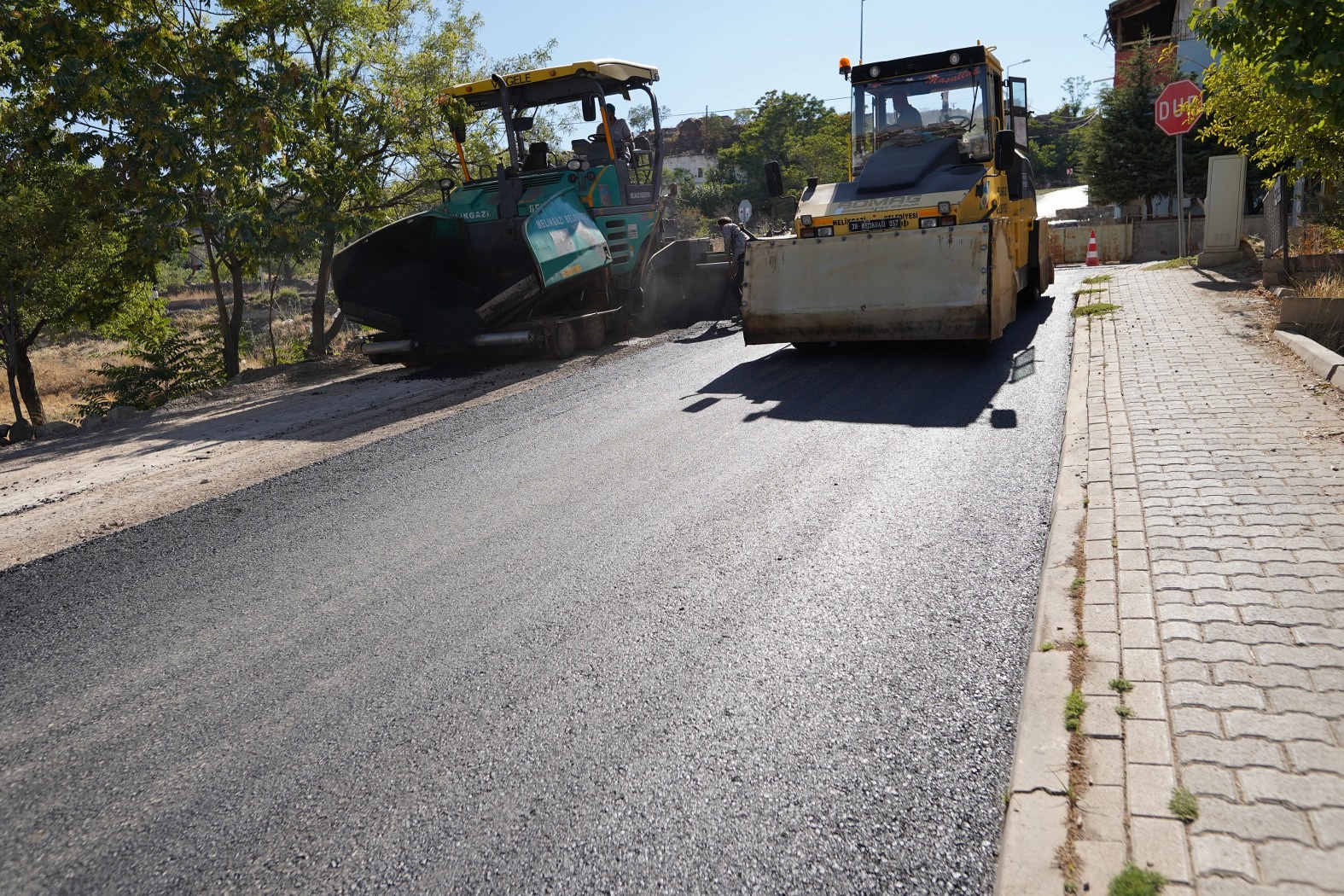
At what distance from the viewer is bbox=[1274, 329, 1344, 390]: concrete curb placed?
702 centimetres

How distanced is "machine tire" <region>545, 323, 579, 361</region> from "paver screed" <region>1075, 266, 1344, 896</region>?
681cm

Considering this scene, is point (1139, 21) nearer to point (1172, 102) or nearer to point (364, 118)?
point (1172, 102)

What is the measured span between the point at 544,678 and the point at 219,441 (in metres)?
6.06

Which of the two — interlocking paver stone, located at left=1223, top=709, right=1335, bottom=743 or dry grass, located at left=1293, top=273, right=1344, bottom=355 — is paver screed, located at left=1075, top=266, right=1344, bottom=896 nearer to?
interlocking paver stone, located at left=1223, top=709, right=1335, bottom=743

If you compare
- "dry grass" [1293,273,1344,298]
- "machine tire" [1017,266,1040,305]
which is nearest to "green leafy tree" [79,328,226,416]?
"machine tire" [1017,266,1040,305]

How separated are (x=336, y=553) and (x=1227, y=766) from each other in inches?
159

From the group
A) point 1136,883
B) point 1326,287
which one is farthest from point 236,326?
point 1136,883

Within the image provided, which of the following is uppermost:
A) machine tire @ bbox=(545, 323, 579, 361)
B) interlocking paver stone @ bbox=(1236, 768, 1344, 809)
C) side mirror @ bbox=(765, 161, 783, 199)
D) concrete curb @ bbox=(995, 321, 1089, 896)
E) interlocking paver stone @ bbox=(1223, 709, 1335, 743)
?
side mirror @ bbox=(765, 161, 783, 199)

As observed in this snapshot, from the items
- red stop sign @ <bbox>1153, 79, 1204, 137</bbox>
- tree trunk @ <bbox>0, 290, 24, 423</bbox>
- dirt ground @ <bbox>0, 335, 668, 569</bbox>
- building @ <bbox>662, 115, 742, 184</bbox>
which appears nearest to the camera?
dirt ground @ <bbox>0, 335, 668, 569</bbox>

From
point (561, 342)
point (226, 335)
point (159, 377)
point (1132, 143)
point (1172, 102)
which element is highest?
point (1132, 143)

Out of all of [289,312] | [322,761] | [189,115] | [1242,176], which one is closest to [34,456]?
[189,115]

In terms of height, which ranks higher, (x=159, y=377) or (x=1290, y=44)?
(x=1290, y=44)

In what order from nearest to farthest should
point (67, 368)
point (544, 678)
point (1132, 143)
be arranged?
point (544, 678), point (1132, 143), point (67, 368)

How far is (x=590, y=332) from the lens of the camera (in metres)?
12.7
